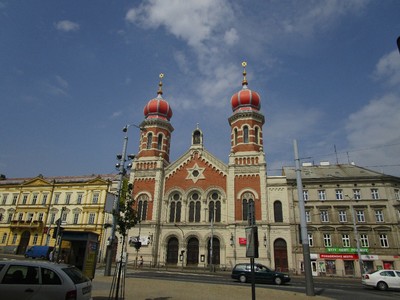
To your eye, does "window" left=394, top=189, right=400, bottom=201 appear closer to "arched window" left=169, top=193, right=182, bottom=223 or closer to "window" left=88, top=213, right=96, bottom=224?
"arched window" left=169, top=193, right=182, bottom=223

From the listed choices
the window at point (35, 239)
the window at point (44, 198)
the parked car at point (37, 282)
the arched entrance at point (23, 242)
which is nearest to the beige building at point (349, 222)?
the parked car at point (37, 282)

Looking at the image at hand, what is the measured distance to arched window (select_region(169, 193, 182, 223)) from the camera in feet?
136

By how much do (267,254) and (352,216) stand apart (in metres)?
11.5

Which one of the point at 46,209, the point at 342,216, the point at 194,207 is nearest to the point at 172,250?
the point at 194,207

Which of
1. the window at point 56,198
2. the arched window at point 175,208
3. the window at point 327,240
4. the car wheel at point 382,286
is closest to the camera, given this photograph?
the car wheel at point 382,286

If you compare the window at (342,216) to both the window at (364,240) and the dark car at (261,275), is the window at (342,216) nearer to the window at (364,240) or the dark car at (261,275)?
the window at (364,240)

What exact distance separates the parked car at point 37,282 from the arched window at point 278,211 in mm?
33459

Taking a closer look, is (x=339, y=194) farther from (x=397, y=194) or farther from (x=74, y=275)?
(x=74, y=275)

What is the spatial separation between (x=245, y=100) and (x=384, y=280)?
31328mm

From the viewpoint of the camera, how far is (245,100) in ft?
150

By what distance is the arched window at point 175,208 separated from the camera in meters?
41.6

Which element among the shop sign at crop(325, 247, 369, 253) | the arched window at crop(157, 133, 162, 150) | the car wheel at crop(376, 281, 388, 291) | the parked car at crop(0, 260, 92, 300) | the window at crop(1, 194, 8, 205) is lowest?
the car wheel at crop(376, 281, 388, 291)

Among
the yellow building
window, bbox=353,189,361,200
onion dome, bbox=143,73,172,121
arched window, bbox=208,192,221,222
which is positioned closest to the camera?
window, bbox=353,189,361,200

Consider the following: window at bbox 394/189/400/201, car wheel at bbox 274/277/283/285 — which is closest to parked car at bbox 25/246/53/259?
car wheel at bbox 274/277/283/285
